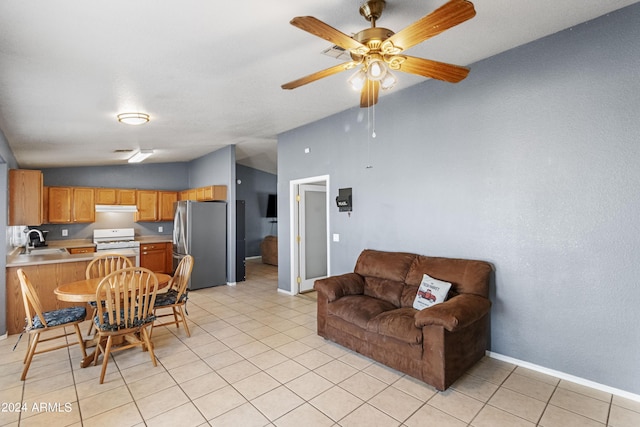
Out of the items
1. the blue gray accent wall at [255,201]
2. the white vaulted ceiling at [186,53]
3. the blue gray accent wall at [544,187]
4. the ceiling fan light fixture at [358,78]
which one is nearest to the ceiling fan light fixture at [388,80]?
the ceiling fan light fixture at [358,78]

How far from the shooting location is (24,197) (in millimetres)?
4125

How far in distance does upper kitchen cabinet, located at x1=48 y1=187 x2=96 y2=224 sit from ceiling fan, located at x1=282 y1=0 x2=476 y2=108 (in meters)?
6.19

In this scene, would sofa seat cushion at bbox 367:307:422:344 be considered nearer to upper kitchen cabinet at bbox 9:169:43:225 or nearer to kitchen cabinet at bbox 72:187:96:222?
upper kitchen cabinet at bbox 9:169:43:225

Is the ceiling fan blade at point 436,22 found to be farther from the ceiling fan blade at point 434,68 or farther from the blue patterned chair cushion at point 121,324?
the blue patterned chair cushion at point 121,324

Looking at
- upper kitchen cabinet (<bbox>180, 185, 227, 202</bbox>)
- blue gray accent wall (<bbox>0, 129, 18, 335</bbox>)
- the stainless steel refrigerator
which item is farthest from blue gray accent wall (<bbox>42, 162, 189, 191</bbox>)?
blue gray accent wall (<bbox>0, 129, 18, 335</bbox>)

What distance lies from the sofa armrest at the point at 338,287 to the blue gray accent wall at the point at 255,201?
6.11 m

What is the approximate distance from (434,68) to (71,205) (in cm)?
716

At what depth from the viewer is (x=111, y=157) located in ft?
20.4

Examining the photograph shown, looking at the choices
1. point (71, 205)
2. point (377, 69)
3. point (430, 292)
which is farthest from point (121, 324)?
point (71, 205)

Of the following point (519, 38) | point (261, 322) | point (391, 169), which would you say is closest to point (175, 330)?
point (261, 322)

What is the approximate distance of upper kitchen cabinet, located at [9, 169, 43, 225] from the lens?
4035 millimetres

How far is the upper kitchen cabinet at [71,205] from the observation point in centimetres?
616

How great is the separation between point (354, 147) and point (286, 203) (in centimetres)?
182

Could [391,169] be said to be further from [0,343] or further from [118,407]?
[0,343]
